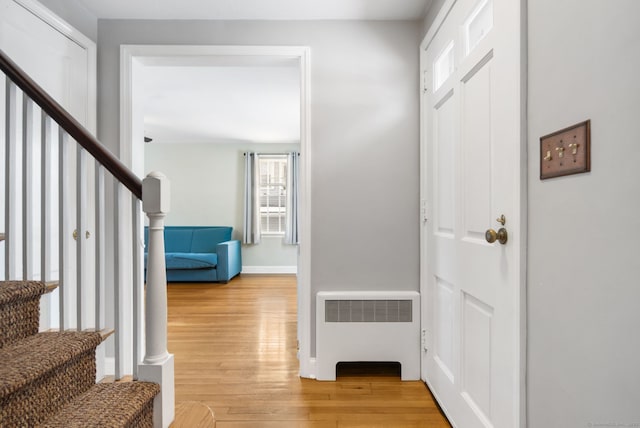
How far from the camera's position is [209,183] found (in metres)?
6.19

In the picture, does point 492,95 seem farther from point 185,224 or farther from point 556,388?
point 185,224

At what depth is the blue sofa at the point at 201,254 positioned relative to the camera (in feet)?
16.9

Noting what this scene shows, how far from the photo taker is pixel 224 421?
1696 mm

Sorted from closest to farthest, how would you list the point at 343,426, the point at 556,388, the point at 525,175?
the point at 556,388 < the point at 525,175 < the point at 343,426

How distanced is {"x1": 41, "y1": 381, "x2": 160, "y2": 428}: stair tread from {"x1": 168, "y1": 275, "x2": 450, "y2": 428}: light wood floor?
364 millimetres

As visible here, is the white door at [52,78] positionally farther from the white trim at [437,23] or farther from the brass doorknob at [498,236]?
the white trim at [437,23]

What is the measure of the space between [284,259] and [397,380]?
4254 millimetres

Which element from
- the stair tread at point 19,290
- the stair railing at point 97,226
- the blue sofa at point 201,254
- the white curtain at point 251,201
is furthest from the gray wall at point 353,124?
the white curtain at point 251,201

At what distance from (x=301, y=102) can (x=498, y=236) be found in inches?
57.8

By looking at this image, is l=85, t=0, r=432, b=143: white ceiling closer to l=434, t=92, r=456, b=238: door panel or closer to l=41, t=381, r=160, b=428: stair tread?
l=434, t=92, r=456, b=238: door panel

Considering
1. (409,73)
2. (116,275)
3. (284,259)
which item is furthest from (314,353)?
A: (284,259)

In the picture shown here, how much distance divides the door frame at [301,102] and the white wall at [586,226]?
4.36 feet

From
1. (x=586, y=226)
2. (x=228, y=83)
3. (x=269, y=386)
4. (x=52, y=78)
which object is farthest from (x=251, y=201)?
(x=586, y=226)

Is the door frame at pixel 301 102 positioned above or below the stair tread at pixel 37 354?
above
